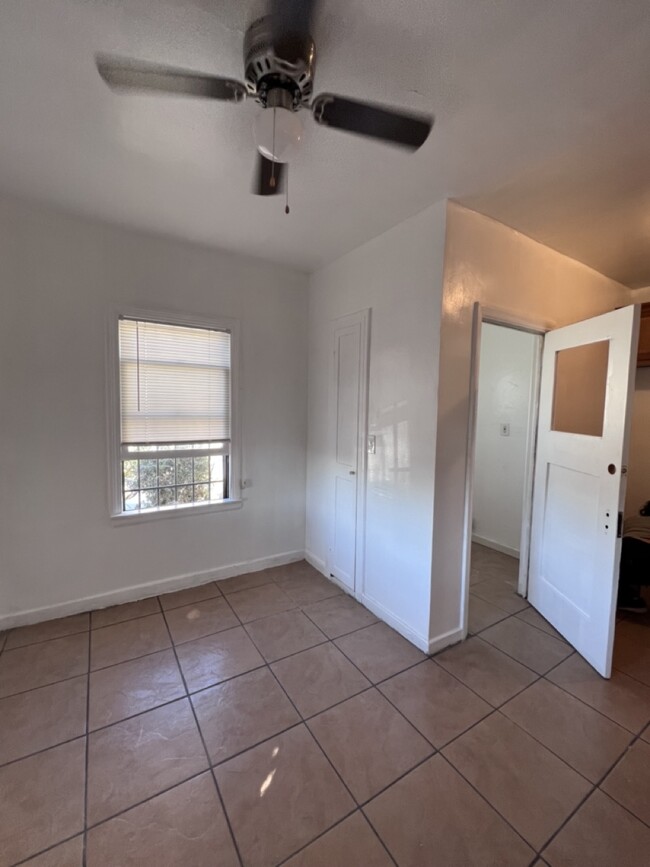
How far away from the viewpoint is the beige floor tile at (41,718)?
60.7 inches

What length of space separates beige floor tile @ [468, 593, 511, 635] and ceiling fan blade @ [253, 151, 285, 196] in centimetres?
278

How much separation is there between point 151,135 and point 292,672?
2.69m

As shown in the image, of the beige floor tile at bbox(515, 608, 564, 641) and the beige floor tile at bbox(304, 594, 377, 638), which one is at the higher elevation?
the beige floor tile at bbox(515, 608, 564, 641)

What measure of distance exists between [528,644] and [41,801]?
2475 millimetres

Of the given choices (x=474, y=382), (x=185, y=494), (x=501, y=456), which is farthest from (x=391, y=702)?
(x=501, y=456)

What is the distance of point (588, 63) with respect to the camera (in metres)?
1.19

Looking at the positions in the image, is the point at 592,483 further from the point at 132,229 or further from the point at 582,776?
the point at 132,229

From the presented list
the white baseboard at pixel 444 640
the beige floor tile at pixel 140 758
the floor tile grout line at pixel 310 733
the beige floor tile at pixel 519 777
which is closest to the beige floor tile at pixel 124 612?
the beige floor tile at pixel 140 758

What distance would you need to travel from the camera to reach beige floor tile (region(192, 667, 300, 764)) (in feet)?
5.17

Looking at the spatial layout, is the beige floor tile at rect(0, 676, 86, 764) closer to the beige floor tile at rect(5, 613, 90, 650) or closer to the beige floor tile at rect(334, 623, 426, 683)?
the beige floor tile at rect(5, 613, 90, 650)

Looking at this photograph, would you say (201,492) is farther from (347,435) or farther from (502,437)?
(502,437)

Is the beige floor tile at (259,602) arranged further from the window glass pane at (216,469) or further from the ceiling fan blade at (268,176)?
the ceiling fan blade at (268,176)

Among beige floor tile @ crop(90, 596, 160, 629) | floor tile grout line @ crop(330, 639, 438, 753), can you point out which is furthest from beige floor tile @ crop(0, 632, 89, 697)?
floor tile grout line @ crop(330, 639, 438, 753)

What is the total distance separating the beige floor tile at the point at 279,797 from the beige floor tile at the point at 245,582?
1380mm
